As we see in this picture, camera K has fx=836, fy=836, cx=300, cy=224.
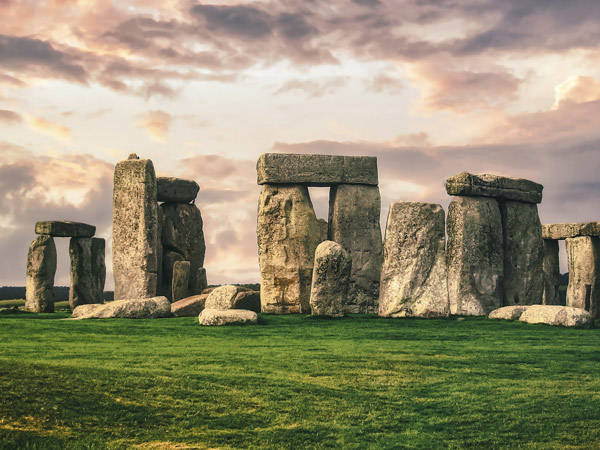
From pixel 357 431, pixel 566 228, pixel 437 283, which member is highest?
pixel 566 228

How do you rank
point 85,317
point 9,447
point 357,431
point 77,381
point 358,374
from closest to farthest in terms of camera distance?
1. point 9,447
2. point 357,431
3. point 77,381
4. point 358,374
5. point 85,317

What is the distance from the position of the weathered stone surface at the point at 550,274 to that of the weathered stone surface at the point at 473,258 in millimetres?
4346

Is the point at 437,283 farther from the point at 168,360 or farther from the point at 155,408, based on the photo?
the point at 155,408

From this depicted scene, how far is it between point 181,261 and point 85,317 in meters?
4.38

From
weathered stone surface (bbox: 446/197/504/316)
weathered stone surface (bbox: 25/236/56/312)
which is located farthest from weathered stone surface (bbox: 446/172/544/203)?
weathered stone surface (bbox: 25/236/56/312)

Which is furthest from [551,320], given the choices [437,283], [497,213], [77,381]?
[77,381]

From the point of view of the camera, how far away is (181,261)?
74.8 ft

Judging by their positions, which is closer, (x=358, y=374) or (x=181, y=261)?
(x=358, y=374)

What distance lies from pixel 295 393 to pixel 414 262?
924cm

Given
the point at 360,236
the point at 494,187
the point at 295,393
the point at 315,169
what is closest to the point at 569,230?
the point at 494,187

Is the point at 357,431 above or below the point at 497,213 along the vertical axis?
below

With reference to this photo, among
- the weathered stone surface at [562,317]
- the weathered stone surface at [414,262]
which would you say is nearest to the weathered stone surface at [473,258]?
the weathered stone surface at [414,262]

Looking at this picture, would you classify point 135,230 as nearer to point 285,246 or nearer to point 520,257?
point 285,246

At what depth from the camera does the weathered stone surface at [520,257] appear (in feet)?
72.3
